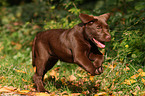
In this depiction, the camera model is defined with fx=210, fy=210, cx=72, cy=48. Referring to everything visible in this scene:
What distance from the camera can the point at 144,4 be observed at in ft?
14.9

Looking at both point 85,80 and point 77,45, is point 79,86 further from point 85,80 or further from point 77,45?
point 77,45

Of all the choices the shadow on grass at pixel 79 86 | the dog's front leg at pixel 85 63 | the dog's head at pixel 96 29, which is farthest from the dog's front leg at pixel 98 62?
the shadow on grass at pixel 79 86

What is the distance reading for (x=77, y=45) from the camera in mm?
3412

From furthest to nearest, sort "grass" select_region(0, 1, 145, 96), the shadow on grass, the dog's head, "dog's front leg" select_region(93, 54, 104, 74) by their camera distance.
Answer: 1. the shadow on grass
2. "grass" select_region(0, 1, 145, 96)
3. "dog's front leg" select_region(93, 54, 104, 74)
4. the dog's head

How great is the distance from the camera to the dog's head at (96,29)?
10.6 feet

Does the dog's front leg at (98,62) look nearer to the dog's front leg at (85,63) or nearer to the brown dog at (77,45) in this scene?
the brown dog at (77,45)

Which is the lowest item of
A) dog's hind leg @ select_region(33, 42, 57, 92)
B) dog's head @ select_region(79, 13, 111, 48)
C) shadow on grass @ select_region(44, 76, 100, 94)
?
shadow on grass @ select_region(44, 76, 100, 94)

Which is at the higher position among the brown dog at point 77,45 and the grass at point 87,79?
the brown dog at point 77,45

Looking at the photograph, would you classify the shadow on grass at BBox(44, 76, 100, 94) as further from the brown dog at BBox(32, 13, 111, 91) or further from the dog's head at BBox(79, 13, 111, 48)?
the dog's head at BBox(79, 13, 111, 48)

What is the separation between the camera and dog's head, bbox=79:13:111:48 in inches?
128

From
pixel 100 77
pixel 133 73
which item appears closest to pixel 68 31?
pixel 100 77

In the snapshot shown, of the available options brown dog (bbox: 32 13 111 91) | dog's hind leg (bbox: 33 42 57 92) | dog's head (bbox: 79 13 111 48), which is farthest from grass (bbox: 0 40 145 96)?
dog's head (bbox: 79 13 111 48)

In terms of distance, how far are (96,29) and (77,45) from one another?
40 centimetres

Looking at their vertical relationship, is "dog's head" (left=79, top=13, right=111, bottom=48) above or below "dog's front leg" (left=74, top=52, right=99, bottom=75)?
above
